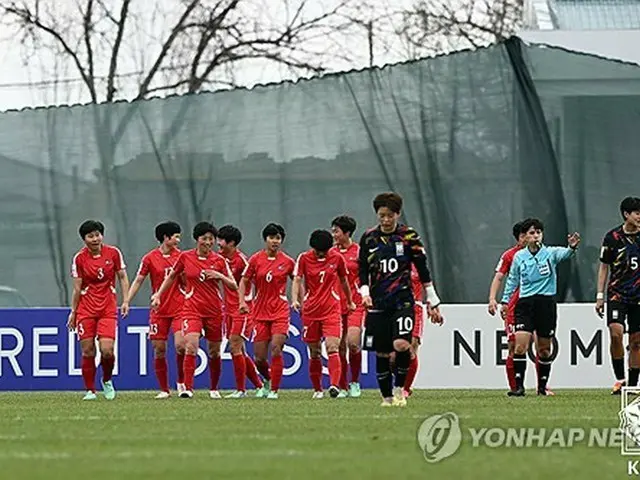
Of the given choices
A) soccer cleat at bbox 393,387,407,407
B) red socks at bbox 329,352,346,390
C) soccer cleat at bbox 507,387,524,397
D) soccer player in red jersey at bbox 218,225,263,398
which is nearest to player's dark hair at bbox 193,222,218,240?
soccer player in red jersey at bbox 218,225,263,398

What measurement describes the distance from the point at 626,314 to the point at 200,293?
15.8ft

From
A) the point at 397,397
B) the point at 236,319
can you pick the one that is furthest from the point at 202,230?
the point at 397,397

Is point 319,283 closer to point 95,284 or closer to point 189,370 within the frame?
point 189,370

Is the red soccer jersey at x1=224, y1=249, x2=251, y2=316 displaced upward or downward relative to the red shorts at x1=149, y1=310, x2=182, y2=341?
upward

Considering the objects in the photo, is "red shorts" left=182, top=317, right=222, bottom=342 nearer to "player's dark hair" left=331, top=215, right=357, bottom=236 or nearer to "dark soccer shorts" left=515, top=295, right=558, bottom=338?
"player's dark hair" left=331, top=215, right=357, bottom=236

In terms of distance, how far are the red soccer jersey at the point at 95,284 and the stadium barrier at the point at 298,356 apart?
12.4 feet

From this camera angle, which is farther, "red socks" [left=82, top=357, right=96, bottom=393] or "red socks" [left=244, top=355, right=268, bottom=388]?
"red socks" [left=244, top=355, right=268, bottom=388]

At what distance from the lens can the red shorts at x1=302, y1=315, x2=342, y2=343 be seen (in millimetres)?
19188

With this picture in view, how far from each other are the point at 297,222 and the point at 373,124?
1.63 metres

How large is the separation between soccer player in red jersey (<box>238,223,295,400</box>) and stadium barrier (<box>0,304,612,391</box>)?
137 inches

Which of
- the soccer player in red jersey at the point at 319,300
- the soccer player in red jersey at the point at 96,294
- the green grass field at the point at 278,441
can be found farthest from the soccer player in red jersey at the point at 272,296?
the green grass field at the point at 278,441

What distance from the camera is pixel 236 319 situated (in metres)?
20.2

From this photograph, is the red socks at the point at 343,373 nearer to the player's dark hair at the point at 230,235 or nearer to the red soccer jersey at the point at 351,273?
the red soccer jersey at the point at 351,273

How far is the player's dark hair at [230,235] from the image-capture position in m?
20.5
